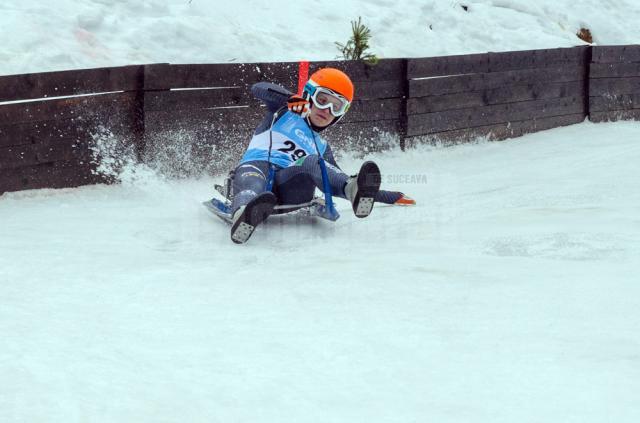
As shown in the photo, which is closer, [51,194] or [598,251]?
[598,251]

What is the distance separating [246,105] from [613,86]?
573 centimetres

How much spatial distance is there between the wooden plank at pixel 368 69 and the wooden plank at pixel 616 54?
11.1ft

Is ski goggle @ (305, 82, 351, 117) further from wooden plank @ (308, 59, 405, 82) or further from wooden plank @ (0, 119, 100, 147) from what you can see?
wooden plank @ (308, 59, 405, 82)

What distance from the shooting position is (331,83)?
20.1 feet

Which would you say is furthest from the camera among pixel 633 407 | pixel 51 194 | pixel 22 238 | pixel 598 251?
pixel 51 194

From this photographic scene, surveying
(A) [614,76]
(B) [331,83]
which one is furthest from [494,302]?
(A) [614,76]

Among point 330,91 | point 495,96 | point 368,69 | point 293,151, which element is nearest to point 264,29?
point 368,69

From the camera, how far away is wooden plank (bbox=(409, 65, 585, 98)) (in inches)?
373

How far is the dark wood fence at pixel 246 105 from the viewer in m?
6.71

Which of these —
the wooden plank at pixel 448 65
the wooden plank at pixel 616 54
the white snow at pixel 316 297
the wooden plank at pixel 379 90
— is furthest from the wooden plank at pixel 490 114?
the white snow at pixel 316 297

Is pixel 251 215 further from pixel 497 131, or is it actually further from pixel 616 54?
pixel 616 54

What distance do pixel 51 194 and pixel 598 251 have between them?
4.05 meters

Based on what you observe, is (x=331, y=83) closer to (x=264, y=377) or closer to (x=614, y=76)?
(x=264, y=377)

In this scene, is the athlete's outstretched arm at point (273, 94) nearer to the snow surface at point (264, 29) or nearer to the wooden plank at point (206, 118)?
the wooden plank at point (206, 118)
